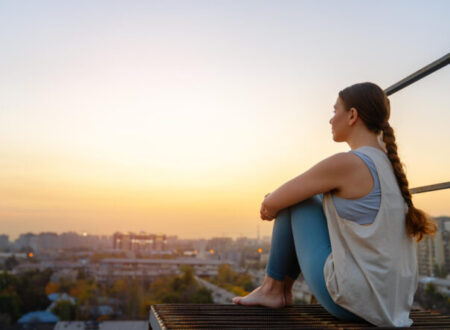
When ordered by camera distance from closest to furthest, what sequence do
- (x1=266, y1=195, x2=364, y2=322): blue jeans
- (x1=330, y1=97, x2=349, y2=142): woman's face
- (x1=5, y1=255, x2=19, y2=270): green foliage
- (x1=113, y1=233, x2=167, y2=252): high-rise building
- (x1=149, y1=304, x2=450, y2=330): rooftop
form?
(x1=149, y1=304, x2=450, y2=330): rooftop, (x1=266, y1=195, x2=364, y2=322): blue jeans, (x1=330, y1=97, x2=349, y2=142): woman's face, (x1=5, y1=255, x2=19, y2=270): green foliage, (x1=113, y1=233, x2=167, y2=252): high-rise building

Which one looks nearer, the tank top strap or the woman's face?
the tank top strap

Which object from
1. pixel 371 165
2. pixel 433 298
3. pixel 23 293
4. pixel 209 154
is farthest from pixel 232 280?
Result: pixel 371 165

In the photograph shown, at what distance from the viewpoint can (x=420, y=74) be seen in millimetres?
1242

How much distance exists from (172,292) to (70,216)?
39.5 ft

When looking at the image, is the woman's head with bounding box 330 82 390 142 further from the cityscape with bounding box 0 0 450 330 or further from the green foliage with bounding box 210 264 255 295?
the green foliage with bounding box 210 264 255 295

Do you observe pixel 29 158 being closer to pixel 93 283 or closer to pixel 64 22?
pixel 93 283

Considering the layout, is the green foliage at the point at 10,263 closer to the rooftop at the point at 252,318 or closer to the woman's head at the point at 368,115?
the rooftop at the point at 252,318

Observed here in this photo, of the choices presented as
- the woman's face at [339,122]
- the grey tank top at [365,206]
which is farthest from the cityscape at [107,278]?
the grey tank top at [365,206]

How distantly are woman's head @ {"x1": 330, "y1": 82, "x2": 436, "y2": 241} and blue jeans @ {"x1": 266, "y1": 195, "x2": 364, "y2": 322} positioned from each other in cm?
20

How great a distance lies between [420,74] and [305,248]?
0.66 metres

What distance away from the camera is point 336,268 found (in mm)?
907

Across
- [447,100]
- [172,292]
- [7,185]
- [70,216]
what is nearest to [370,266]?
[447,100]

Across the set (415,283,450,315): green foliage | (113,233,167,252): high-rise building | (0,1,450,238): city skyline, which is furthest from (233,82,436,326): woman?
(113,233,167,252): high-rise building

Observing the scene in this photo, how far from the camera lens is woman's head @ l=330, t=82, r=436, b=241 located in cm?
99
